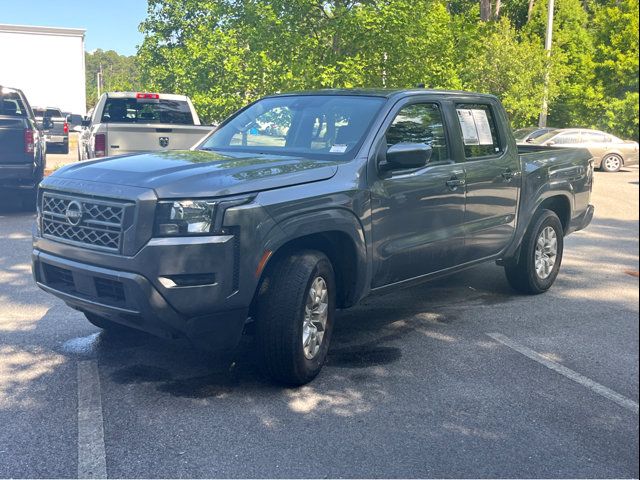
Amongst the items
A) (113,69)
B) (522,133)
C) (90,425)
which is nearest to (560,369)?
(90,425)

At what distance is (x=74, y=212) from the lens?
14.3ft

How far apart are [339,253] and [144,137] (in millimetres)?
6844

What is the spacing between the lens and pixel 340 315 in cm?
631

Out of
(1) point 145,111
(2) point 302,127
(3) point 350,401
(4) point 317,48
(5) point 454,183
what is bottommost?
(3) point 350,401

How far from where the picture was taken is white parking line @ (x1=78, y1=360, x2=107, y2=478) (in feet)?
11.1

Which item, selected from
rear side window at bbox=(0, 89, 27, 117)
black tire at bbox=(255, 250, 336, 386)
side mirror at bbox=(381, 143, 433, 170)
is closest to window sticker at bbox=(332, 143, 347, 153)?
side mirror at bbox=(381, 143, 433, 170)

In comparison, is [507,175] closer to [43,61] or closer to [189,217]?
[189,217]

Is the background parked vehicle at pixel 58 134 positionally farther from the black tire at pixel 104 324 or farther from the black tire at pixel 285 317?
the black tire at pixel 285 317

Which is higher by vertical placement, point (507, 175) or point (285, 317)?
point (507, 175)

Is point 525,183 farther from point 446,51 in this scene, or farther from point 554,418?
point 446,51

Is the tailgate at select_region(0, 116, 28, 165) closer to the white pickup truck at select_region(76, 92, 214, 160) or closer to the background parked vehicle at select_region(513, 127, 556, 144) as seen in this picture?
the white pickup truck at select_region(76, 92, 214, 160)

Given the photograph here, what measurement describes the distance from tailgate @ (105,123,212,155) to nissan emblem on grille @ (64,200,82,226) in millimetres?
6459

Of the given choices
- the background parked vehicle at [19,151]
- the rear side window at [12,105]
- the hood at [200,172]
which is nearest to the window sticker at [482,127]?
the hood at [200,172]

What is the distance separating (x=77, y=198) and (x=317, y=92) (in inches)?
91.1
